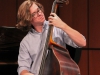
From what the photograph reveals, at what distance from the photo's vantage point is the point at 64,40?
58.0 inches

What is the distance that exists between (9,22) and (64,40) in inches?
64.2

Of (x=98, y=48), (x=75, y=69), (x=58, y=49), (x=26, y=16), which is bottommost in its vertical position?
(x=98, y=48)

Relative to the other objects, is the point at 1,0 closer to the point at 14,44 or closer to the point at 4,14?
the point at 4,14

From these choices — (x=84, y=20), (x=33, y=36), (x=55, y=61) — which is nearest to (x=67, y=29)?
(x=55, y=61)

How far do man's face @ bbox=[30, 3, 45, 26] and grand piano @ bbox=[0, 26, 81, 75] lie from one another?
1.08 feet

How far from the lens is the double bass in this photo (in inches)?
49.0

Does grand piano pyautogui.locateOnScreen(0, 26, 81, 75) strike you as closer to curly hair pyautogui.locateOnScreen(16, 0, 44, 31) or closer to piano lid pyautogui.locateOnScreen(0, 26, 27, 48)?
piano lid pyautogui.locateOnScreen(0, 26, 27, 48)

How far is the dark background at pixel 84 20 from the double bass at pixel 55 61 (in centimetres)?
160

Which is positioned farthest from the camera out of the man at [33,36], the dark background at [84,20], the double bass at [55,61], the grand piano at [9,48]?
the dark background at [84,20]

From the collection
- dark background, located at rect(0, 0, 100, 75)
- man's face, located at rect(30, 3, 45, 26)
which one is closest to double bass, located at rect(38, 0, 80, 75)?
man's face, located at rect(30, 3, 45, 26)

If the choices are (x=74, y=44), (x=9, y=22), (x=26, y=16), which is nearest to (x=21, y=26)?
(x=26, y=16)

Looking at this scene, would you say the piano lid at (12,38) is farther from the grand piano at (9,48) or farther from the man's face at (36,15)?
the man's face at (36,15)

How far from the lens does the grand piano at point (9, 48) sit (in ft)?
5.88

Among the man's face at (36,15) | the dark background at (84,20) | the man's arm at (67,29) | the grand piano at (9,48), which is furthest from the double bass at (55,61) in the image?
the dark background at (84,20)
